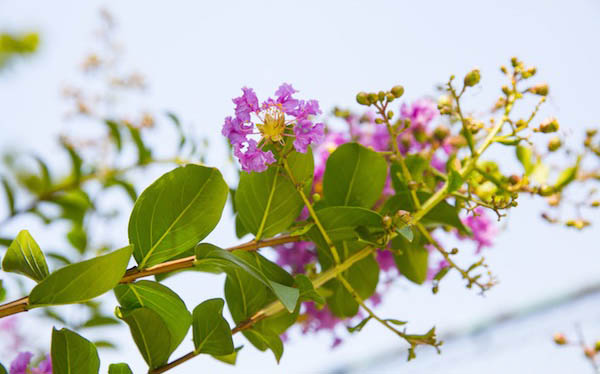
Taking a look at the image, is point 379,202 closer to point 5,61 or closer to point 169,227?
point 169,227

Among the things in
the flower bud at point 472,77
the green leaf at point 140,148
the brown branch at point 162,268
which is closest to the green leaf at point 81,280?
the brown branch at point 162,268

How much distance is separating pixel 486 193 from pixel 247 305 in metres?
0.29

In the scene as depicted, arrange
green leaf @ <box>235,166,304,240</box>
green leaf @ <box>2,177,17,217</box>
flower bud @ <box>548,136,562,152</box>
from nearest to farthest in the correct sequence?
green leaf @ <box>235,166,304,240</box> < flower bud @ <box>548,136,562,152</box> < green leaf @ <box>2,177,17,217</box>

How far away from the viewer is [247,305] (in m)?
0.45

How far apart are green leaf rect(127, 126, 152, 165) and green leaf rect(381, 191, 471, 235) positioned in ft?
1.70

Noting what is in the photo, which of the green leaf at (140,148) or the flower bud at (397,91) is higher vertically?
the green leaf at (140,148)

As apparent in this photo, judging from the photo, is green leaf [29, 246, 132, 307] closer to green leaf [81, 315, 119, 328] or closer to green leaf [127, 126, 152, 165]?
green leaf [81, 315, 119, 328]

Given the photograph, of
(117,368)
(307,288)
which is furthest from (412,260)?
A: (117,368)

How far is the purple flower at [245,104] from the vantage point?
394 millimetres

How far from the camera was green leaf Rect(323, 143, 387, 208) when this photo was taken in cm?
47

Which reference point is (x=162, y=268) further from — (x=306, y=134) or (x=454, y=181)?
(x=454, y=181)

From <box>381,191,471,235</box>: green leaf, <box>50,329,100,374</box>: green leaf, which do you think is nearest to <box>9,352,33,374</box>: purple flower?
<box>50,329,100,374</box>: green leaf

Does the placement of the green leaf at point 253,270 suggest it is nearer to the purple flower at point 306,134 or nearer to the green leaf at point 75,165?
the purple flower at point 306,134

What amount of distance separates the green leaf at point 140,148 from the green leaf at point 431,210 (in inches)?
20.3
